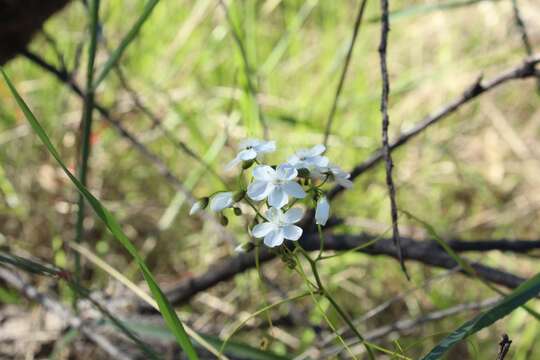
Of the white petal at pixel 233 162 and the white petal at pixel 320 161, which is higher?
the white petal at pixel 233 162

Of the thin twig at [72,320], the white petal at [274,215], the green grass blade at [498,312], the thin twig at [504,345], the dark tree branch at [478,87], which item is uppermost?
the thin twig at [72,320]

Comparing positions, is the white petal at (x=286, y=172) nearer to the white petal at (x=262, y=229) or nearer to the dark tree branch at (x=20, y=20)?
the white petal at (x=262, y=229)

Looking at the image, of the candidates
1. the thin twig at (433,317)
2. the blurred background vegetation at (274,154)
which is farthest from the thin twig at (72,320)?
the thin twig at (433,317)

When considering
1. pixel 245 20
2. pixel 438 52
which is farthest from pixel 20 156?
pixel 438 52

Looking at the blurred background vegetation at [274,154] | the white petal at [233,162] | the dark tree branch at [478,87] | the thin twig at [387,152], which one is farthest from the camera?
the blurred background vegetation at [274,154]

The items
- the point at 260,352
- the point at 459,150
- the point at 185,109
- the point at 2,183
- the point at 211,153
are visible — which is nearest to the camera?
the point at 260,352

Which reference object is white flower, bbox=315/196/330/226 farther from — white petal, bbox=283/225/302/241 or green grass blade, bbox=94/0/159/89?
green grass blade, bbox=94/0/159/89

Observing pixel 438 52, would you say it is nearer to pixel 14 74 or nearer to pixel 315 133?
pixel 315 133
